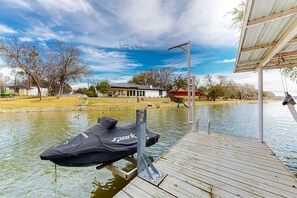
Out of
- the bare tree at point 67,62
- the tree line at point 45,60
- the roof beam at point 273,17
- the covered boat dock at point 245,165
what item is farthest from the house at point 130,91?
the roof beam at point 273,17

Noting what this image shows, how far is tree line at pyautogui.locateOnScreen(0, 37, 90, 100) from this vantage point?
2153 cm

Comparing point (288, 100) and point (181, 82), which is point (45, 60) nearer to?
point (288, 100)

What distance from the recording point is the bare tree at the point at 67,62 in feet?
91.8

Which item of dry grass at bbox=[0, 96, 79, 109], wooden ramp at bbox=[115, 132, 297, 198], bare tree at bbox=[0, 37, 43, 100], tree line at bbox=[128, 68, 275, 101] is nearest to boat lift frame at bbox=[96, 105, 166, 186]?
wooden ramp at bbox=[115, 132, 297, 198]

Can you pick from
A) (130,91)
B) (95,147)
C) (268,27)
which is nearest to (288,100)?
(268,27)

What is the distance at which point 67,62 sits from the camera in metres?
28.3

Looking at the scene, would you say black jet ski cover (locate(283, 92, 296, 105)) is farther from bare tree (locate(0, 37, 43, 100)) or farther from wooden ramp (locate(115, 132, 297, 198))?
bare tree (locate(0, 37, 43, 100))

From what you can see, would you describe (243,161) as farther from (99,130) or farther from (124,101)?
(124,101)

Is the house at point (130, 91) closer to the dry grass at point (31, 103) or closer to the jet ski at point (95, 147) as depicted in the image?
the dry grass at point (31, 103)

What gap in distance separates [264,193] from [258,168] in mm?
915

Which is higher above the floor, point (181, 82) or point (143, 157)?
point (181, 82)

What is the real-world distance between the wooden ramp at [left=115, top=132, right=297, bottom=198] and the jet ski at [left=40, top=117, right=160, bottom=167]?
75 centimetres

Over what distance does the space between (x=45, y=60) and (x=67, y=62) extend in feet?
14.7

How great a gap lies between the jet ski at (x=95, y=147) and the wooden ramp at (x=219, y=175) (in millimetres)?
746
